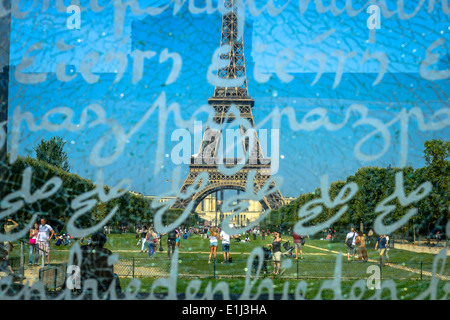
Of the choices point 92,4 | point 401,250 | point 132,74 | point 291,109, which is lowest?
point 401,250

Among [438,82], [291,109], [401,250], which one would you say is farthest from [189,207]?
[401,250]

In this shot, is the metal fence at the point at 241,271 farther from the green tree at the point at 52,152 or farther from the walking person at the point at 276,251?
the green tree at the point at 52,152

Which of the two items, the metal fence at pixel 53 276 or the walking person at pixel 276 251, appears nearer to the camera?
the metal fence at pixel 53 276

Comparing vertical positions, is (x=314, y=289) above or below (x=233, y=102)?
below

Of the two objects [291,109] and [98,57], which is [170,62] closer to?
[98,57]

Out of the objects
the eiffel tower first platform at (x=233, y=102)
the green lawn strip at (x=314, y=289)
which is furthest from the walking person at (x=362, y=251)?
the eiffel tower first platform at (x=233, y=102)

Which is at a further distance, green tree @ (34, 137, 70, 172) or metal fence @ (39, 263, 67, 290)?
green tree @ (34, 137, 70, 172)

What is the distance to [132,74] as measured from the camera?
8398mm

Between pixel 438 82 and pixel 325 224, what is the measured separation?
298 cm

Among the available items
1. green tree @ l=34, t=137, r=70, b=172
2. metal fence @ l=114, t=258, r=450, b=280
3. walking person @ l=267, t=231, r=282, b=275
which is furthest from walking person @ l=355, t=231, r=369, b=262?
green tree @ l=34, t=137, r=70, b=172

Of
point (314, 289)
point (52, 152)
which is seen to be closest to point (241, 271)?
point (314, 289)

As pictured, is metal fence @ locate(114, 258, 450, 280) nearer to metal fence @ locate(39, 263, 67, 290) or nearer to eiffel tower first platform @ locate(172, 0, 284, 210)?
metal fence @ locate(39, 263, 67, 290)

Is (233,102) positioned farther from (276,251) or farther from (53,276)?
(276,251)
